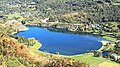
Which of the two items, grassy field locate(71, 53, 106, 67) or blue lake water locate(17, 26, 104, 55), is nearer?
grassy field locate(71, 53, 106, 67)

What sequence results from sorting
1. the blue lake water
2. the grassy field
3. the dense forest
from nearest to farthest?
the grassy field, the blue lake water, the dense forest

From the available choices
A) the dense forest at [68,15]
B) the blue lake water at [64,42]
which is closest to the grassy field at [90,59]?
the dense forest at [68,15]

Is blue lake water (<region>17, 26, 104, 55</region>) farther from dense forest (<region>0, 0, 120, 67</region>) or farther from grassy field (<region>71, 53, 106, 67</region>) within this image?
dense forest (<region>0, 0, 120, 67</region>)

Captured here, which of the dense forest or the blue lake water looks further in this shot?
the dense forest

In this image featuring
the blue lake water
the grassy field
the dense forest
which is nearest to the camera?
the grassy field

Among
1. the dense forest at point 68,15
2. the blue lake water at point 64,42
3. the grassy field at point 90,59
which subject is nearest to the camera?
the grassy field at point 90,59

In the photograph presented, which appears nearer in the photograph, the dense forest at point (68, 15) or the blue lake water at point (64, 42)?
the blue lake water at point (64, 42)

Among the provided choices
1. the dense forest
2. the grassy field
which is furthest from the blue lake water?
the dense forest

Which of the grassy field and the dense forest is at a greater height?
the grassy field

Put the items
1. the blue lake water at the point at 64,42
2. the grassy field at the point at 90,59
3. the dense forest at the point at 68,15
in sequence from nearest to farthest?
1. the grassy field at the point at 90,59
2. the blue lake water at the point at 64,42
3. the dense forest at the point at 68,15

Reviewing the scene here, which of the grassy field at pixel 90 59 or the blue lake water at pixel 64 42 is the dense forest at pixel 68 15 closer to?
the grassy field at pixel 90 59
